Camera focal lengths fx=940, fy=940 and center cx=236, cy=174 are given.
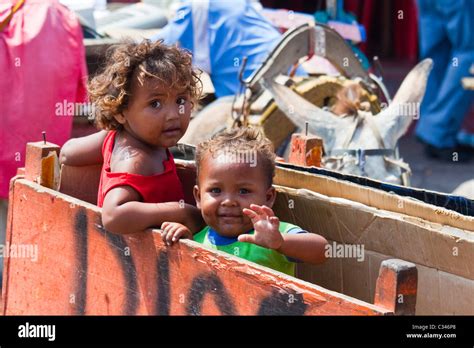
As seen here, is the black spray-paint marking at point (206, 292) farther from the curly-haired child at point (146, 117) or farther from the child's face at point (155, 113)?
the child's face at point (155, 113)

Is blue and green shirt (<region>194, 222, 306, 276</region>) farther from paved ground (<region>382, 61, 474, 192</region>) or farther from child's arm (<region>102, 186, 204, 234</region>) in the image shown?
paved ground (<region>382, 61, 474, 192</region>)

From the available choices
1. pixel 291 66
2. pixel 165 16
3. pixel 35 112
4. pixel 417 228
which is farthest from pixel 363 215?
pixel 165 16

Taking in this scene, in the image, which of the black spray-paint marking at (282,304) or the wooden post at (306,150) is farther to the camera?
the wooden post at (306,150)

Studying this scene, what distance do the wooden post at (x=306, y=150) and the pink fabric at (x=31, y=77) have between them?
1559 millimetres

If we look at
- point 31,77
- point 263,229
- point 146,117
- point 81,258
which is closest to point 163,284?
point 263,229

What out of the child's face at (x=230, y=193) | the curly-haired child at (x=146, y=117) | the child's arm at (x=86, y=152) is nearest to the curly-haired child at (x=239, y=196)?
the child's face at (x=230, y=193)

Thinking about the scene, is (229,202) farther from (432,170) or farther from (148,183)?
(432,170)

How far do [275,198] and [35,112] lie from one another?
6.39 ft

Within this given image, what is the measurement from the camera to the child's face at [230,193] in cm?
303

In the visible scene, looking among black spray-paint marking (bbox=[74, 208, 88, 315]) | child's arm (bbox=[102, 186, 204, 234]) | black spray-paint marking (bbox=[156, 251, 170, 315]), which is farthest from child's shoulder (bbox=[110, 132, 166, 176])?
black spray-paint marking (bbox=[156, 251, 170, 315])

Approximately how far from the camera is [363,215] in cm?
323

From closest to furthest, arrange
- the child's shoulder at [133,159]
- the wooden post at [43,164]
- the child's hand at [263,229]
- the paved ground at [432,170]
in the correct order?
the child's hand at [263,229]
the child's shoulder at [133,159]
the wooden post at [43,164]
the paved ground at [432,170]

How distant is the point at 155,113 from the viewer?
3221 millimetres

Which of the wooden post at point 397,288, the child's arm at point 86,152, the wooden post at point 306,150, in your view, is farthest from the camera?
the wooden post at point 306,150
